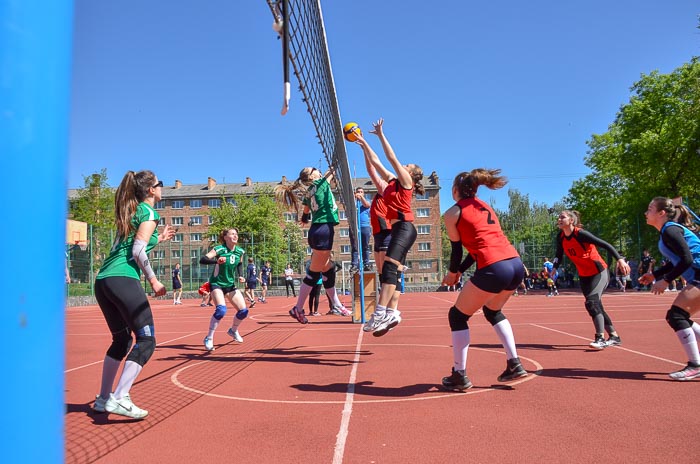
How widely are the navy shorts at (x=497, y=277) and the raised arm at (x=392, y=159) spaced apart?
1.47m

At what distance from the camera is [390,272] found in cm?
539

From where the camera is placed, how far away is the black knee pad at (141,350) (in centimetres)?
398

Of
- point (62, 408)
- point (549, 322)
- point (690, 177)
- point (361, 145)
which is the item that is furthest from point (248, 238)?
point (62, 408)

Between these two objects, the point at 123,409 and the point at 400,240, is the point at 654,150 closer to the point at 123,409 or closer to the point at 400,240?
the point at 400,240

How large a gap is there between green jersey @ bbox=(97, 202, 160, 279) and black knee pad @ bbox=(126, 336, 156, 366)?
0.53 metres

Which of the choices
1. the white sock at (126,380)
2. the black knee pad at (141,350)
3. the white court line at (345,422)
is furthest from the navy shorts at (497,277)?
the white sock at (126,380)

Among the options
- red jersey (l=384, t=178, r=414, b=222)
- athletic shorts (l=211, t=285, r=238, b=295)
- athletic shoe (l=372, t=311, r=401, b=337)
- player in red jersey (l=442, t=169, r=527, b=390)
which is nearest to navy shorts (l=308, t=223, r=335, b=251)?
athletic shorts (l=211, t=285, r=238, b=295)

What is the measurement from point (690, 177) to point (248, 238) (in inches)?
1615

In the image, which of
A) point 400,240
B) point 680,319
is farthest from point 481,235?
point 680,319

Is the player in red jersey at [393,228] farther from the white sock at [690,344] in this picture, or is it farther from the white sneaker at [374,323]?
the white sock at [690,344]

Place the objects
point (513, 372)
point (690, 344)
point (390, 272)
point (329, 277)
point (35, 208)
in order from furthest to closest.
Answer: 1. point (329, 277)
2. point (390, 272)
3. point (690, 344)
4. point (513, 372)
5. point (35, 208)

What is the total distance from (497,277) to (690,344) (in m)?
2.34

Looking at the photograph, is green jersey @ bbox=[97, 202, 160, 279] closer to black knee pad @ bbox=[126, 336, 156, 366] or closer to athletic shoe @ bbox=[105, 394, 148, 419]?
black knee pad @ bbox=[126, 336, 156, 366]

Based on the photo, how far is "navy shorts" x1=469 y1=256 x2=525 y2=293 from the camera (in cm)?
434
